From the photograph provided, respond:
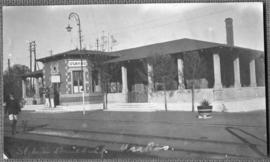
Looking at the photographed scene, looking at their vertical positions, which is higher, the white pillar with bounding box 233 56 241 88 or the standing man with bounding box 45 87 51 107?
the white pillar with bounding box 233 56 241 88

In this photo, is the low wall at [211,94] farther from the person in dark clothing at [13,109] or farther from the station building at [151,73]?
the person in dark clothing at [13,109]

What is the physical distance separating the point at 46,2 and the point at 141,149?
9.80 feet

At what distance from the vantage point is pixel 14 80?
662 cm

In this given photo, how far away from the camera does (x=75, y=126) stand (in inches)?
263

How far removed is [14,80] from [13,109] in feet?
1.67

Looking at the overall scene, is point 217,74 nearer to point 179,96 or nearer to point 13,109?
point 179,96

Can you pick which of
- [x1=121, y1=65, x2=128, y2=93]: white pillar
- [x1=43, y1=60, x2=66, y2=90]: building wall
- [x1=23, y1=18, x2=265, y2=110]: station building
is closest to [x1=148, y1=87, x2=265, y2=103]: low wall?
[x1=23, y1=18, x2=265, y2=110]: station building

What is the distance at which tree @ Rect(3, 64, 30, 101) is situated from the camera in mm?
6500

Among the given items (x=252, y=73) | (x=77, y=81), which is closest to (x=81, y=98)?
(x=77, y=81)

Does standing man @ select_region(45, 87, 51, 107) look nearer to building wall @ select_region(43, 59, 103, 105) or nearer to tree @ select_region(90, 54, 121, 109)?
building wall @ select_region(43, 59, 103, 105)

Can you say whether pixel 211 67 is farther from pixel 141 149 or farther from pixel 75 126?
pixel 75 126

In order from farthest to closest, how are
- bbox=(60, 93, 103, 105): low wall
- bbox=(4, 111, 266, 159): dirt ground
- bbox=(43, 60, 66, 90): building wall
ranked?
bbox=(43, 60, 66, 90): building wall, bbox=(60, 93, 103, 105): low wall, bbox=(4, 111, 266, 159): dirt ground

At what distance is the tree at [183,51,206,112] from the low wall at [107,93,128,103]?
47.6 inches

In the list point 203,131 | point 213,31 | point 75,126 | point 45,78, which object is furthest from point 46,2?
point 203,131
